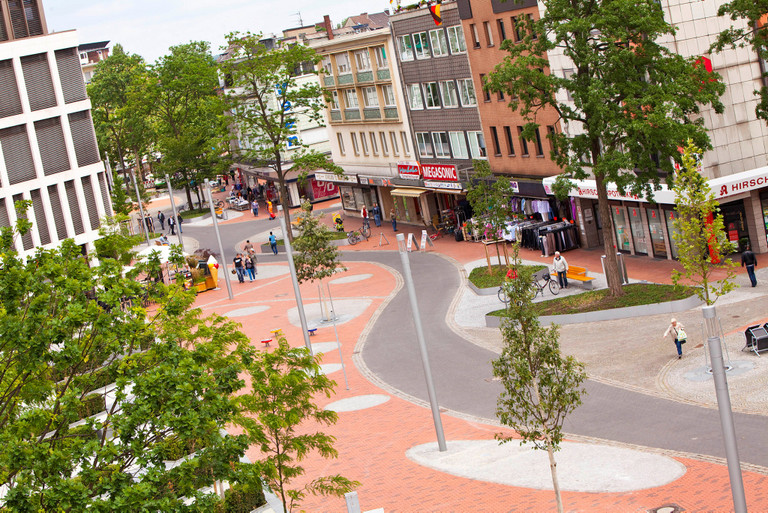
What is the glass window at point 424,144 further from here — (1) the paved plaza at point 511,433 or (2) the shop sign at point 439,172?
(1) the paved plaza at point 511,433

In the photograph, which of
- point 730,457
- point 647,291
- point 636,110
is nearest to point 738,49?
point 636,110

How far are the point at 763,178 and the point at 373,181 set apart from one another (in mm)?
33608

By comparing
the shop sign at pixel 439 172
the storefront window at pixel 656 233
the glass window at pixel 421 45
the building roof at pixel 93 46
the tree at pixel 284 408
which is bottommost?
the storefront window at pixel 656 233

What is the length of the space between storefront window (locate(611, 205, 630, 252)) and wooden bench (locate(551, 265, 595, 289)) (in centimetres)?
426

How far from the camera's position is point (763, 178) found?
3512 centimetres

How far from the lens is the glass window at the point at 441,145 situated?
57781 millimetres

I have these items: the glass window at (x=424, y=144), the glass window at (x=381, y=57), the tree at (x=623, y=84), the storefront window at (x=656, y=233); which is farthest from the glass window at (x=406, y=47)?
the tree at (x=623, y=84)

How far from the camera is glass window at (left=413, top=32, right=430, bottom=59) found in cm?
5688

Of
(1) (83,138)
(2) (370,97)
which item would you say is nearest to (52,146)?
(1) (83,138)

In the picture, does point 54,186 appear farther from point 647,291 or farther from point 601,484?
point 601,484

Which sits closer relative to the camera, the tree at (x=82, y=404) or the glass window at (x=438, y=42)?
the tree at (x=82, y=404)

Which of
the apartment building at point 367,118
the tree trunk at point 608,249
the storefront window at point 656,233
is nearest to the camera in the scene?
the tree trunk at point 608,249

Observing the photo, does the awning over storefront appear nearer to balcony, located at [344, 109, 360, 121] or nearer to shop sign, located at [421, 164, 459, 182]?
shop sign, located at [421, 164, 459, 182]

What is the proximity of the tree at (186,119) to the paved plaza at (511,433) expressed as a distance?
4785cm
